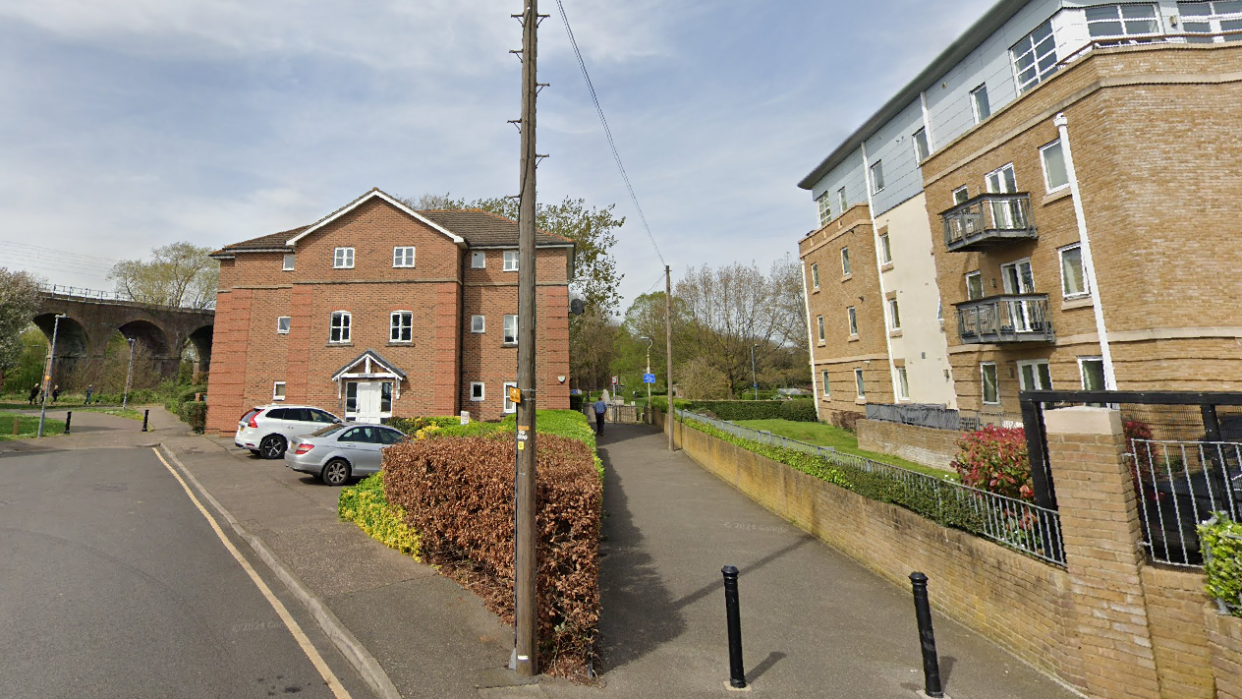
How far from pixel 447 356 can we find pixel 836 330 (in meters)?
19.8

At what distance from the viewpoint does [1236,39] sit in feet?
45.1

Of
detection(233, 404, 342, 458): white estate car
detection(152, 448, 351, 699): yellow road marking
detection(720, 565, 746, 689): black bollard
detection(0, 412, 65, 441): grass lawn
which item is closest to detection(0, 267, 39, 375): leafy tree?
detection(0, 412, 65, 441): grass lawn

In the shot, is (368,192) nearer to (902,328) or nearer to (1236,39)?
(902,328)

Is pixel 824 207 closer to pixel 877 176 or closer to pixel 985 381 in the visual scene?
pixel 877 176

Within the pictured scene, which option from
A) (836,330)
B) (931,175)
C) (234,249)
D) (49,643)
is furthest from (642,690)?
(234,249)

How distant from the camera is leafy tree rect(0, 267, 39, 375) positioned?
3500 centimetres

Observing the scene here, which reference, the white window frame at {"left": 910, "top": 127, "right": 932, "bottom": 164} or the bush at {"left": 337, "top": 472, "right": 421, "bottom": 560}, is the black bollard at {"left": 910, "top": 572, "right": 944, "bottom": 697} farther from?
the white window frame at {"left": 910, "top": 127, "right": 932, "bottom": 164}

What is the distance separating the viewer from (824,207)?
28578 mm

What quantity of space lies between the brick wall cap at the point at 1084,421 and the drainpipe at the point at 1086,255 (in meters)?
11.6

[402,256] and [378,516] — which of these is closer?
[378,516]

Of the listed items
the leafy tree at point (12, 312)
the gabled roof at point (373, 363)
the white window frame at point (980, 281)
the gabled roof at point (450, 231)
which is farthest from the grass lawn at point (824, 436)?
the leafy tree at point (12, 312)

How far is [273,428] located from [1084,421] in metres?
19.6

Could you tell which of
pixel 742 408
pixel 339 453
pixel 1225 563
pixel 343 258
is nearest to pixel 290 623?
pixel 339 453

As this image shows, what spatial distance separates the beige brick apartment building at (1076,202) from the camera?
12.6 metres
